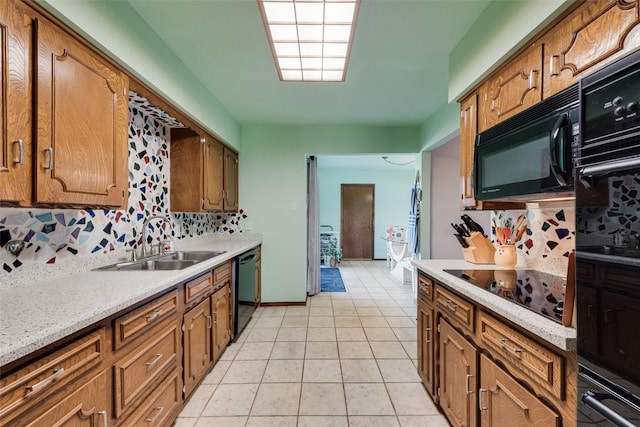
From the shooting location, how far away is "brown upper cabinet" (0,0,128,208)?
3.18ft

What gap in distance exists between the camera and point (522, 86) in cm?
139

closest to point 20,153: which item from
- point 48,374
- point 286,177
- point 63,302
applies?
point 63,302

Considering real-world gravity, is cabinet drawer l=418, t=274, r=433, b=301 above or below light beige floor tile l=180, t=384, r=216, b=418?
above

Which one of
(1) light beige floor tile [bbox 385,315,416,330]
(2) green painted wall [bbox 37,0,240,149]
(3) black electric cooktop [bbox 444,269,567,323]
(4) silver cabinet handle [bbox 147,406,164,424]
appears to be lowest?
(1) light beige floor tile [bbox 385,315,416,330]

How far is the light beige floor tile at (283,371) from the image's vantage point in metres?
2.06

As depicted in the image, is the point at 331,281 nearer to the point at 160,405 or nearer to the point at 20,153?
the point at 160,405

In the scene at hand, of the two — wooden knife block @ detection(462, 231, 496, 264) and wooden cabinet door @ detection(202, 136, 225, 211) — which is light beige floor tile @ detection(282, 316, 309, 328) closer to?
wooden cabinet door @ detection(202, 136, 225, 211)

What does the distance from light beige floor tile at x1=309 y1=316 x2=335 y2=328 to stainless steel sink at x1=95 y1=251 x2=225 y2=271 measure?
1377mm

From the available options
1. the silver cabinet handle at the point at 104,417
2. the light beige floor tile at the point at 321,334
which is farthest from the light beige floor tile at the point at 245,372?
the silver cabinet handle at the point at 104,417

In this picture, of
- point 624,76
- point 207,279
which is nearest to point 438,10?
point 624,76

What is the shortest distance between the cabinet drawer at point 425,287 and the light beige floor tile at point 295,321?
61.5 inches

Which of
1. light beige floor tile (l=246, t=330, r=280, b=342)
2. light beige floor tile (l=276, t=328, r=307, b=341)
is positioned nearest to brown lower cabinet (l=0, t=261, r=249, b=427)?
light beige floor tile (l=246, t=330, r=280, b=342)

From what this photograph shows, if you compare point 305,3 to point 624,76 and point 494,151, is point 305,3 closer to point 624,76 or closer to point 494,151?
point 494,151

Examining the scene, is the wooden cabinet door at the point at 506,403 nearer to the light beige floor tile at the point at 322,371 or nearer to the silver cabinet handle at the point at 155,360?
the light beige floor tile at the point at 322,371
